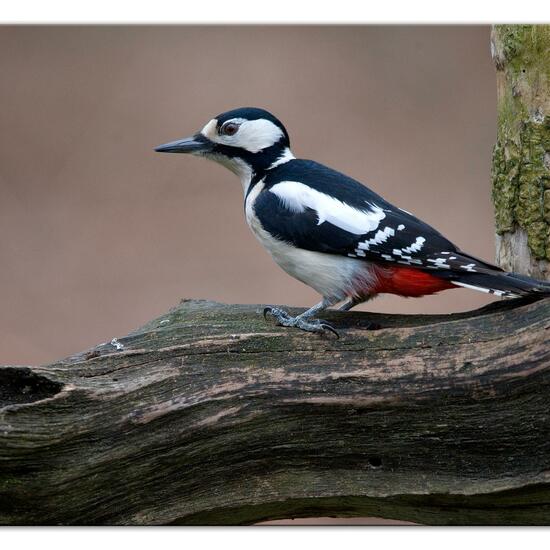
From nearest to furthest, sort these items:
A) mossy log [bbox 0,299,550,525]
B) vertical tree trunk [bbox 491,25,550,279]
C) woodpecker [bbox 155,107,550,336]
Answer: mossy log [bbox 0,299,550,525]
woodpecker [bbox 155,107,550,336]
vertical tree trunk [bbox 491,25,550,279]

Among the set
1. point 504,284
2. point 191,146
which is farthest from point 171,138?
point 504,284

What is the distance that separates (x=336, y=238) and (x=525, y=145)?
0.61m

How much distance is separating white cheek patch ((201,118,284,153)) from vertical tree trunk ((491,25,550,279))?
0.66m

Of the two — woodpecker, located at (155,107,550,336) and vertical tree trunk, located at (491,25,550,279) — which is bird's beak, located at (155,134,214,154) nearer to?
woodpecker, located at (155,107,550,336)

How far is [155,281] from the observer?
3.78 meters

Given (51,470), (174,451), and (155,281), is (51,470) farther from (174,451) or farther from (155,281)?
(155,281)

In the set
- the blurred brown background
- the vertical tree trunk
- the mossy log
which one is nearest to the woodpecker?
the mossy log

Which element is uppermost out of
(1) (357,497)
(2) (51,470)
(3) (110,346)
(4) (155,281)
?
(4) (155,281)

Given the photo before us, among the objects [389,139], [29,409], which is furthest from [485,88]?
[29,409]

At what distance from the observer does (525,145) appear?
2.66 metres

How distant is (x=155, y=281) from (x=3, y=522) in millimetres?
1588

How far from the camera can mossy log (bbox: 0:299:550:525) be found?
2.33 m

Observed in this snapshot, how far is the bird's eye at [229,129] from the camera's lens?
8.97 feet

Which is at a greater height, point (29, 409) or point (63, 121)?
point (63, 121)
